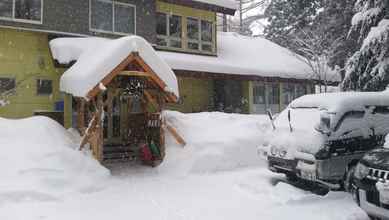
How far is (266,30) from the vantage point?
36.7 metres

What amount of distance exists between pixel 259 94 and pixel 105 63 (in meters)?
11.7

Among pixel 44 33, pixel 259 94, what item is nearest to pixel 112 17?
pixel 44 33

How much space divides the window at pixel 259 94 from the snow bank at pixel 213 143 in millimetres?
5886

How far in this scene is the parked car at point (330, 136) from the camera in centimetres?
804

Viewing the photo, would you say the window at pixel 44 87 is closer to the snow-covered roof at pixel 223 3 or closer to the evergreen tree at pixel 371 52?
the snow-covered roof at pixel 223 3

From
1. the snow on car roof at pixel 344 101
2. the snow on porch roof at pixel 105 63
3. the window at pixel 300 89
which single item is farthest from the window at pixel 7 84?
the window at pixel 300 89

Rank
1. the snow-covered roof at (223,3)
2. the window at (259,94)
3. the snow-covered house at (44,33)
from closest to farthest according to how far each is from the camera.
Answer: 1. the snow-covered house at (44,33)
2. the snow-covered roof at (223,3)
3. the window at (259,94)

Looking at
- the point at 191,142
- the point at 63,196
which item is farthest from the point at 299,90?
the point at 63,196

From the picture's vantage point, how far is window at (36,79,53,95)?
14406mm

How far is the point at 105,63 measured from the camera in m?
10.5

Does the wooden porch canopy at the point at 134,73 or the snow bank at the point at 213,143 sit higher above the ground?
the wooden porch canopy at the point at 134,73

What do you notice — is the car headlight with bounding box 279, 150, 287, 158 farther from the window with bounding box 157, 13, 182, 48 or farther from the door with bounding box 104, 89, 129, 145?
the window with bounding box 157, 13, 182, 48

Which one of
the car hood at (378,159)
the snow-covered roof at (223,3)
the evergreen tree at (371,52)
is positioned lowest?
the car hood at (378,159)

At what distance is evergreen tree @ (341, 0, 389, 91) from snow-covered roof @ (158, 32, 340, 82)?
4.81 metres
